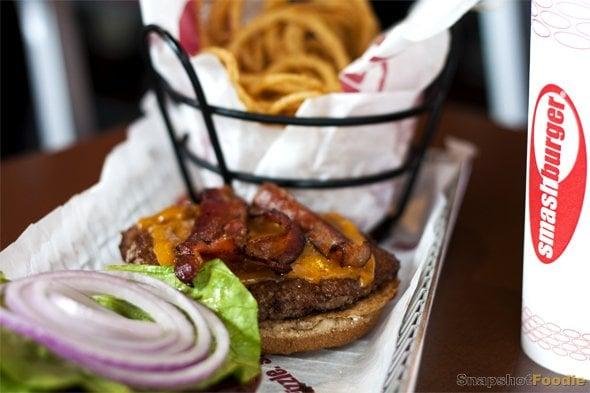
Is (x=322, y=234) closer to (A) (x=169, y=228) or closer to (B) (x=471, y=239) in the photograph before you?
(A) (x=169, y=228)

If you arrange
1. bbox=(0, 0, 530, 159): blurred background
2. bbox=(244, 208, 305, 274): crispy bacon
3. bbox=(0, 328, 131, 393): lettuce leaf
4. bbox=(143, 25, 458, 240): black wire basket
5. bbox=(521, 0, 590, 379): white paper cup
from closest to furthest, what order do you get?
bbox=(0, 328, 131, 393): lettuce leaf
bbox=(521, 0, 590, 379): white paper cup
bbox=(244, 208, 305, 274): crispy bacon
bbox=(143, 25, 458, 240): black wire basket
bbox=(0, 0, 530, 159): blurred background

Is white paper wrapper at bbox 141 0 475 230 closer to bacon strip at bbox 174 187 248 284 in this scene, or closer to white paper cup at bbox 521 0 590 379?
bacon strip at bbox 174 187 248 284

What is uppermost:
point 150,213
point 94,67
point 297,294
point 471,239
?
point 297,294

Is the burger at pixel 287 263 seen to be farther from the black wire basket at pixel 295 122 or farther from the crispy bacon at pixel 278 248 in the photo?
the black wire basket at pixel 295 122

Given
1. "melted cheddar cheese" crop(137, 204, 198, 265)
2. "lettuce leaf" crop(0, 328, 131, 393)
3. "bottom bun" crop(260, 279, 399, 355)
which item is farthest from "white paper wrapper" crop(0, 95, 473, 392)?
"lettuce leaf" crop(0, 328, 131, 393)

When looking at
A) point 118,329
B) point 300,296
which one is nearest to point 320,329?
point 300,296
